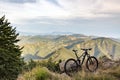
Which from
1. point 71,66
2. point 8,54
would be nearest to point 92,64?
point 71,66

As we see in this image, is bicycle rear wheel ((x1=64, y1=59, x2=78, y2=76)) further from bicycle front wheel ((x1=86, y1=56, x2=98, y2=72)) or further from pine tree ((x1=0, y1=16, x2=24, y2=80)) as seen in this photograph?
pine tree ((x1=0, y1=16, x2=24, y2=80))

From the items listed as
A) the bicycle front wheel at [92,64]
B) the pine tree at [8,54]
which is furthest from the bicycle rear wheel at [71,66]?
the pine tree at [8,54]

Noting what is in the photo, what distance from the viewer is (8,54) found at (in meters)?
66.7

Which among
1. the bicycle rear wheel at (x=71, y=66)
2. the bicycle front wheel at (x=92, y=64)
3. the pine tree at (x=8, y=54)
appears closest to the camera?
the bicycle rear wheel at (x=71, y=66)

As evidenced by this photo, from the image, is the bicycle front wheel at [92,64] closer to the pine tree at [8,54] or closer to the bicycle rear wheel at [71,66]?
the bicycle rear wheel at [71,66]

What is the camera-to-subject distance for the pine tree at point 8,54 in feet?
210

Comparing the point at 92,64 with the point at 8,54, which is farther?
the point at 8,54

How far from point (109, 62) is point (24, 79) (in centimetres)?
1047

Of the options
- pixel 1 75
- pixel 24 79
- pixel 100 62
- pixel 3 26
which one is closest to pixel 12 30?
pixel 3 26

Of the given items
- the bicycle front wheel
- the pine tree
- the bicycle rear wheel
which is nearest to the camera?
the bicycle rear wheel

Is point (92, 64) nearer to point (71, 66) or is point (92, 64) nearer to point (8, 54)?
point (71, 66)

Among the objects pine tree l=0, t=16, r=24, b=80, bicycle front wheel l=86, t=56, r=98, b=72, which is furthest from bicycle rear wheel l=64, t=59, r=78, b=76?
pine tree l=0, t=16, r=24, b=80

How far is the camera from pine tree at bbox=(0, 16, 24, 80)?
6397 cm

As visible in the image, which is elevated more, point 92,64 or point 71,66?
point 92,64
